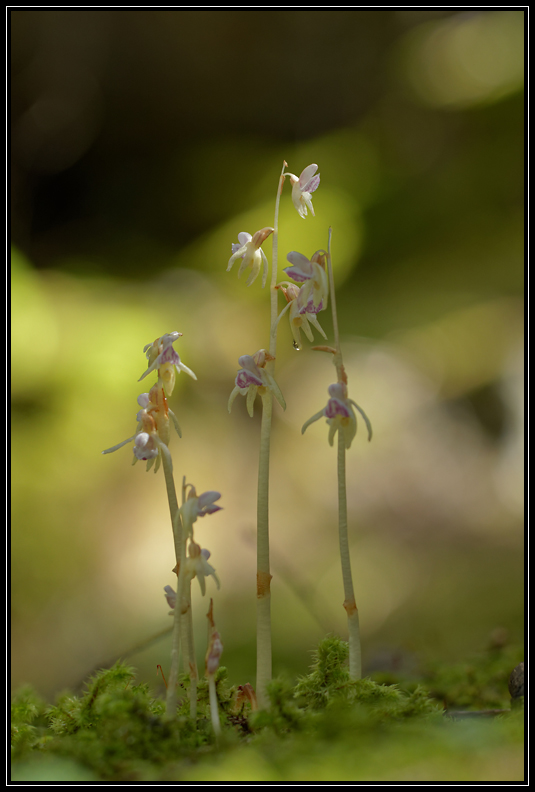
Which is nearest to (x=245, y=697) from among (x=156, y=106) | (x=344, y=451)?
(x=344, y=451)

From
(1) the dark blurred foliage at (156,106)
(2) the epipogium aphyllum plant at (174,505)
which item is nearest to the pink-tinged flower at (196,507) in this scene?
(2) the epipogium aphyllum plant at (174,505)

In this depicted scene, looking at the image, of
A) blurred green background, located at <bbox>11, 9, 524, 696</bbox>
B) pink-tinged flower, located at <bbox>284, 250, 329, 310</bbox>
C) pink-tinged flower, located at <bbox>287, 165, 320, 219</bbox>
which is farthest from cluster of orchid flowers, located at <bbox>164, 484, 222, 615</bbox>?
blurred green background, located at <bbox>11, 9, 524, 696</bbox>

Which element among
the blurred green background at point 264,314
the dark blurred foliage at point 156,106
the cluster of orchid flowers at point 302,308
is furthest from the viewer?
the dark blurred foliage at point 156,106

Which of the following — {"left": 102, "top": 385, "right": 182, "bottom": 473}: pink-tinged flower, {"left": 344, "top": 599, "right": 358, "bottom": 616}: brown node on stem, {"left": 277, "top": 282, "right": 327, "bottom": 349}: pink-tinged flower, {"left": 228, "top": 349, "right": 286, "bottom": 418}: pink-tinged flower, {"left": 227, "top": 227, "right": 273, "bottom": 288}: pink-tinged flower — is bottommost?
{"left": 344, "top": 599, "right": 358, "bottom": 616}: brown node on stem

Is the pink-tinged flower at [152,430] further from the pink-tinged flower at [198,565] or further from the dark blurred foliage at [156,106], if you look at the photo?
the dark blurred foliage at [156,106]

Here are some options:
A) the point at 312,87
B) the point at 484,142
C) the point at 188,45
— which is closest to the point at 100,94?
the point at 188,45

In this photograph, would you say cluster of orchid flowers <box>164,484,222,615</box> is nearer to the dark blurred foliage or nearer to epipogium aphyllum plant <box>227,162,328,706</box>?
epipogium aphyllum plant <box>227,162,328,706</box>
